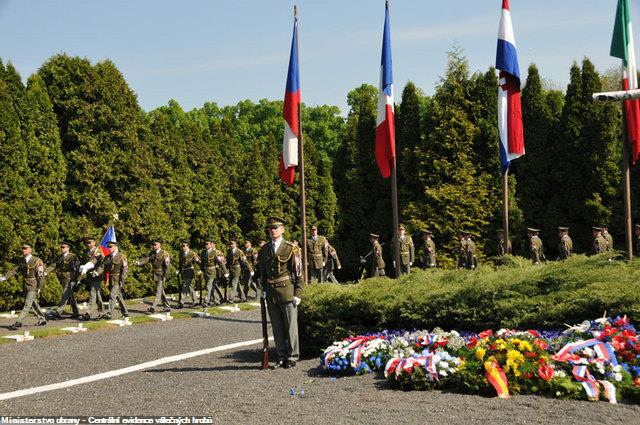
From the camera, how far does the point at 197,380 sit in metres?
9.66

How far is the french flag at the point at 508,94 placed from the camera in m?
14.9

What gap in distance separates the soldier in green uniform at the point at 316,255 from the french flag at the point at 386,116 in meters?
9.89

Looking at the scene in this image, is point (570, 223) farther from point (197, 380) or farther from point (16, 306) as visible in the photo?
point (197, 380)

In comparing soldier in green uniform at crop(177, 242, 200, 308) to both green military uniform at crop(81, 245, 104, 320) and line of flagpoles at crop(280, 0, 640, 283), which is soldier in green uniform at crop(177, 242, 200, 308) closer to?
green military uniform at crop(81, 245, 104, 320)

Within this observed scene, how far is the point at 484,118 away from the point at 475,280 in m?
18.5

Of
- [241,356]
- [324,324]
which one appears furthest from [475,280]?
[241,356]

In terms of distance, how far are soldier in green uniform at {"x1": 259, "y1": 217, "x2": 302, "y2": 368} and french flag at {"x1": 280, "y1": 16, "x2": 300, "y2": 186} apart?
4.00 metres

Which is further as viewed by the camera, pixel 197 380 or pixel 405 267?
pixel 405 267

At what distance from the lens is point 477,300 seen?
32.5 ft

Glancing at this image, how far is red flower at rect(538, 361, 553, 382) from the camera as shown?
25.3 ft

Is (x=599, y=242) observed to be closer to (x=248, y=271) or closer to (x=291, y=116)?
(x=248, y=271)

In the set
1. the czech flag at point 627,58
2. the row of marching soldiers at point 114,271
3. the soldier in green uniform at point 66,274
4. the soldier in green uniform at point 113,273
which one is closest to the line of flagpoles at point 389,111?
the czech flag at point 627,58

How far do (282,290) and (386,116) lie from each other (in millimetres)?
5432

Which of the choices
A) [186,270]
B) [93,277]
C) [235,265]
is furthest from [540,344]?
[235,265]
